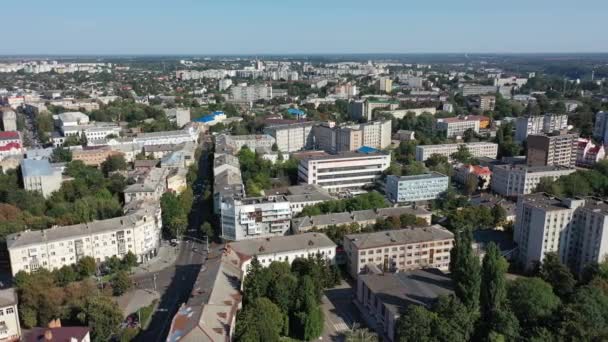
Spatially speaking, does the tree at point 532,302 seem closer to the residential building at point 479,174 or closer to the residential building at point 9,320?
the residential building at point 9,320

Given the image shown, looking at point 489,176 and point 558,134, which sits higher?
point 558,134

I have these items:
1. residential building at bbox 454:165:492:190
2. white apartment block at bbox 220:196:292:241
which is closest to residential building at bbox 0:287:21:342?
white apartment block at bbox 220:196:292:241

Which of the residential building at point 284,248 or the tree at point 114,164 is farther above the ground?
the tree at point 114,164

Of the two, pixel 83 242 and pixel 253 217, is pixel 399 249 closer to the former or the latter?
Result: pixel 253 217

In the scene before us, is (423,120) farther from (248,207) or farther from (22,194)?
(22,194)

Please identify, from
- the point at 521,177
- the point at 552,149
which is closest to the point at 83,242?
the point at 521,177

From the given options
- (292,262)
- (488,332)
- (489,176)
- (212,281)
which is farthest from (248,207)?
(489,176)

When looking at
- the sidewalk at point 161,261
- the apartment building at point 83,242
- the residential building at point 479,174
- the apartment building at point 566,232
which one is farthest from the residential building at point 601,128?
the apartment building at point 83,242
